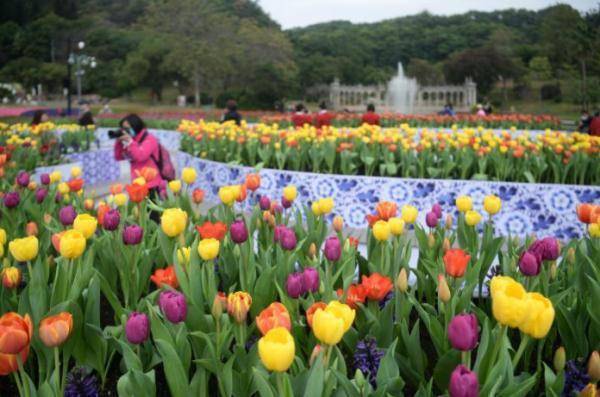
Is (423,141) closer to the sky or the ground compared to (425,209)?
closer to the sky

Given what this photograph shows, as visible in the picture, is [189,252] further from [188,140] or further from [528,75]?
[528,75]

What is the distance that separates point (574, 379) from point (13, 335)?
4.22 ft

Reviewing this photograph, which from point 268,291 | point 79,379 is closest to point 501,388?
point 268,291

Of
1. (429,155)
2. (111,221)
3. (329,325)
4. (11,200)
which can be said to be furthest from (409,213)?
(429,155)

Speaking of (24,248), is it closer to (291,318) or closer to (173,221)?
(173,221)

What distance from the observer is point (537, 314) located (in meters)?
1.13

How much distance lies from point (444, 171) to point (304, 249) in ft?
12.8

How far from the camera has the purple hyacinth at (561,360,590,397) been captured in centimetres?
139

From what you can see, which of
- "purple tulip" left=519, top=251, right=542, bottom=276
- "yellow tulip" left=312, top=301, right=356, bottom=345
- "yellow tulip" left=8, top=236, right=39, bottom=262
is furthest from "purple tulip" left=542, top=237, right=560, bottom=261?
"yellow tulip" left=8, top=236, right=39, bottom=262

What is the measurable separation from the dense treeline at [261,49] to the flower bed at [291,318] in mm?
35773

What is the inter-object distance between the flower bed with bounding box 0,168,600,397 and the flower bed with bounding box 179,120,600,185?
315 centimetres

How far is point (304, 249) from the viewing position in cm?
230

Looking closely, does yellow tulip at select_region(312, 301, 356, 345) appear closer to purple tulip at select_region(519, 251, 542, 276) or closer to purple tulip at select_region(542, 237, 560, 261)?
purple tulip at select_region(519, 251, 542, 276)

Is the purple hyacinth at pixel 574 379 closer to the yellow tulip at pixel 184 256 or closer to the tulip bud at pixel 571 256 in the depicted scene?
the tulip bud at pixel 571 256
